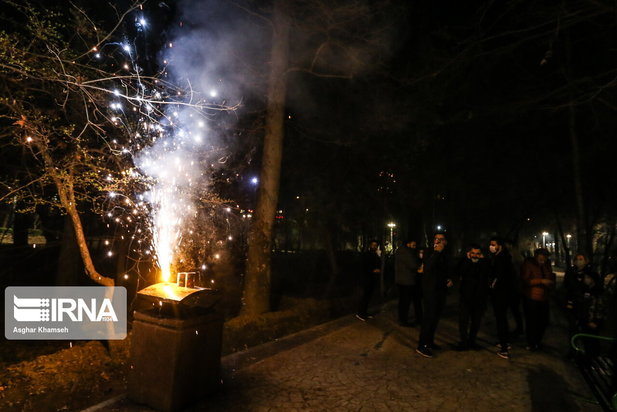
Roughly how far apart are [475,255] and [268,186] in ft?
14.9

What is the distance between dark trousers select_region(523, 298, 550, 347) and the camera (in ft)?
22.1

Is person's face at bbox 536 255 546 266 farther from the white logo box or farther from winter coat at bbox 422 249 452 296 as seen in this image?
the white logo box

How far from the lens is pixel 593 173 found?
53.3ft

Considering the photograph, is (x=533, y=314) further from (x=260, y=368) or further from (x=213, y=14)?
(x=213, y=14)

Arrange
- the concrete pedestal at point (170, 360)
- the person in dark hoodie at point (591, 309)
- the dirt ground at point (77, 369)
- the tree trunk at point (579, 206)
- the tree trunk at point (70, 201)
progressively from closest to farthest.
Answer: the concrete pedestal at point (170, 360) < the dirt ground at point (77, 369) < the tree trunk at point (70, 201) < the person in dark hoodie at point (591, 309) < the tree trunk at point (579, 206)

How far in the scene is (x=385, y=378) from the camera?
507 cm

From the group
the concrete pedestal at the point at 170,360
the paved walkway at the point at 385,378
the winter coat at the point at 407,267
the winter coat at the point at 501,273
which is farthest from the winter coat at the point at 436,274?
the concrete pedestal at the point at 170,360

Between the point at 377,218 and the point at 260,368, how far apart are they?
11.6 m

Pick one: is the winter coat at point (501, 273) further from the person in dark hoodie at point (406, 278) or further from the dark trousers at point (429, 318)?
the person in dark hoodie at point (406, 278)

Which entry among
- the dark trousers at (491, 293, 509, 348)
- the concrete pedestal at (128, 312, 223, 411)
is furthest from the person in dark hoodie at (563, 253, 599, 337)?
the concrete pedestal at (128, 312, 223, 411)

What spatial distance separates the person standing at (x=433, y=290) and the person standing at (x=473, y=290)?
0.42 m

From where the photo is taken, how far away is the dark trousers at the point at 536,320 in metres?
6.75

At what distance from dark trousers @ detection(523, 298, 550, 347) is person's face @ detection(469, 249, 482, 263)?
1372 mm

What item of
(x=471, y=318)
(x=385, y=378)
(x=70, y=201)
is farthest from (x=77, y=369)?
(x=471, y=318)
